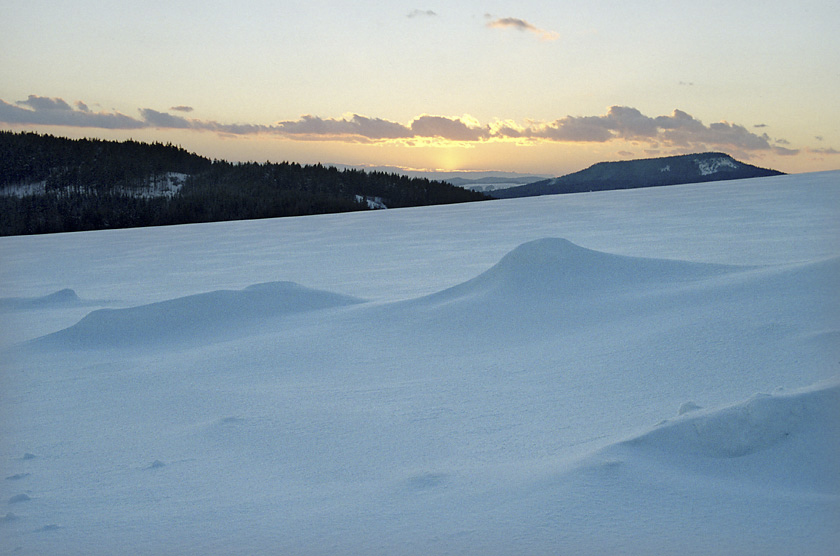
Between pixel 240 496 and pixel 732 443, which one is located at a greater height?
pixel 732 443

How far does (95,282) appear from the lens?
12664mm

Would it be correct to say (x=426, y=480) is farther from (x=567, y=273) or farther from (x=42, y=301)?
(x=42, y=301)

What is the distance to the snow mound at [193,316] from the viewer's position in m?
6.85

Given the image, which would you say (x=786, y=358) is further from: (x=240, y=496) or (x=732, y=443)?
(x=240, y=496)

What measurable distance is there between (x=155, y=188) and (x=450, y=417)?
95412 mm

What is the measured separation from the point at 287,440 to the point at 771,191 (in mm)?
26028

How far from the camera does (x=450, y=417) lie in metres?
3.85

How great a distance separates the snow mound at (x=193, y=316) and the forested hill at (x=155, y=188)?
5683 cm

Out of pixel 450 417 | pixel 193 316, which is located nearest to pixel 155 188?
pixel 193 316

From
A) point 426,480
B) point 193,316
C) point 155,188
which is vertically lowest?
point 426,480

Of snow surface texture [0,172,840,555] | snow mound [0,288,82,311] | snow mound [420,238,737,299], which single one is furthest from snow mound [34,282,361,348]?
snow mound [0,288,82,311]

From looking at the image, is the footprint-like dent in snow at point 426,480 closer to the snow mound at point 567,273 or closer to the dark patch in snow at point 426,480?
the dark patch in snow at point 426,480

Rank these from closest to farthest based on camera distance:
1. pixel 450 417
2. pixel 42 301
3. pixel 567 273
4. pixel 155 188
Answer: pixel 450 417
pixel 567 273
pixel 42 301
pixel 155 188

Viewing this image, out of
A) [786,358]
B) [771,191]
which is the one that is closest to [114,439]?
[786,358]
